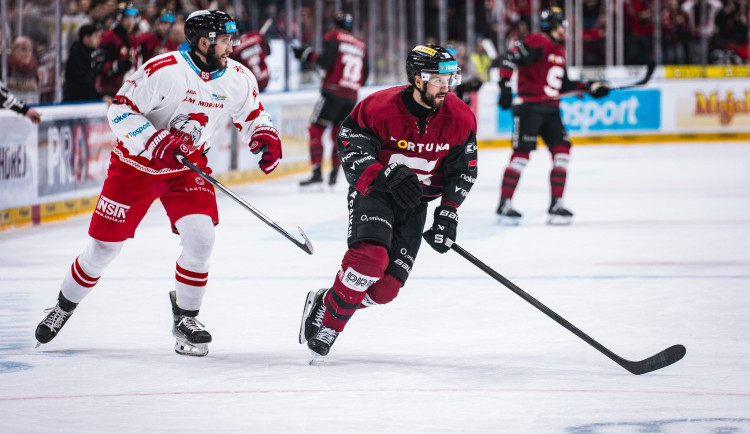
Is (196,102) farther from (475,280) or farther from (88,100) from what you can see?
(88,100)

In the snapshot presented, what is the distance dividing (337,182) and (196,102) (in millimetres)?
6822

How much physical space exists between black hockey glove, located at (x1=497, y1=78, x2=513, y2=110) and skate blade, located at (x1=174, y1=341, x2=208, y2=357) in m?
4.23

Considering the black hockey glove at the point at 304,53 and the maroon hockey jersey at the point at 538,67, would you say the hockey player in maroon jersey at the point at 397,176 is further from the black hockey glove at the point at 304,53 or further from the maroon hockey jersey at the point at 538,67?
the black hockey glove at the point at 304,53

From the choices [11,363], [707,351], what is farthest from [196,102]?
[707,351]

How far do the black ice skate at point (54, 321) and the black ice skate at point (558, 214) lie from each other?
4347 millimetres

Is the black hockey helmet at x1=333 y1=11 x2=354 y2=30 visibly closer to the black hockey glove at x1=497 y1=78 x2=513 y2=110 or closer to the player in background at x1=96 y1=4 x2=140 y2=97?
the player in background at x1=96 y1=4 x2=140 y2=97

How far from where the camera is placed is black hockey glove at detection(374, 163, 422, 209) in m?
3.76

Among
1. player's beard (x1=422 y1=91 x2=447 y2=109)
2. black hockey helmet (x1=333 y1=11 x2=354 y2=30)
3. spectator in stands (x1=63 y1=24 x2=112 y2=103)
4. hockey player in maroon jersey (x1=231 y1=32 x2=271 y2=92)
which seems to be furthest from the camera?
hockey player in maroon jersey (x1=231 y1=32 x2=271 y2=92)

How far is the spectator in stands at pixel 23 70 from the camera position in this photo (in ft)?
26.4

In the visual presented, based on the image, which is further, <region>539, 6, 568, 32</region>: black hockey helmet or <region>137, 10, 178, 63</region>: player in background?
<region>137, 10, 178, 63</region>: player in background

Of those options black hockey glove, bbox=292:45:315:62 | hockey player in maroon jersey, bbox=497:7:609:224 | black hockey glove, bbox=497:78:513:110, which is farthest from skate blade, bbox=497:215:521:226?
black hockey glove, bbox=292:45:315:62

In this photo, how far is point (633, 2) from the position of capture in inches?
598

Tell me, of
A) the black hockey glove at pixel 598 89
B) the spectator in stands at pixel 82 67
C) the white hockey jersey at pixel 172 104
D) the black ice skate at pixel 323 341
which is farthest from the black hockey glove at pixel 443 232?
the spectator in stands at pixel 82 67

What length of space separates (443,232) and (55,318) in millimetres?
1462
